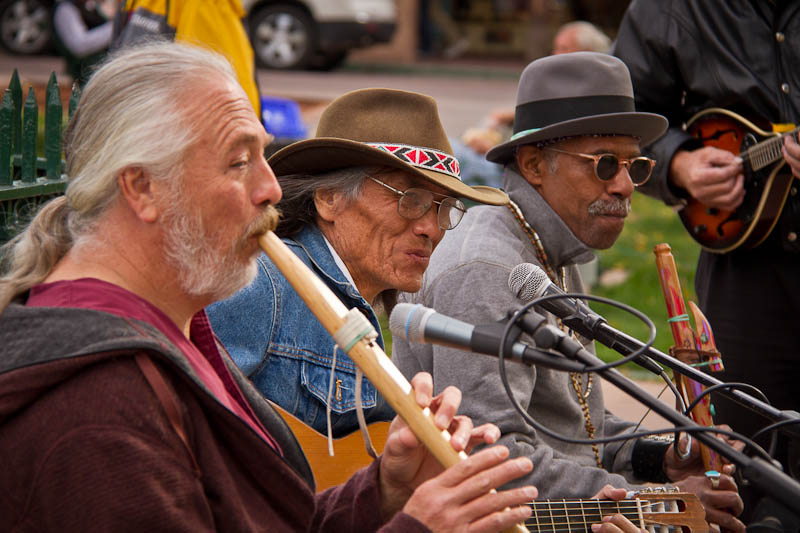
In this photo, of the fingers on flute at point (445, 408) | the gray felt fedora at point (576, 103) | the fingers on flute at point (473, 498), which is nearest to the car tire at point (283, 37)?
the gray felt fedora at point (576, 103)

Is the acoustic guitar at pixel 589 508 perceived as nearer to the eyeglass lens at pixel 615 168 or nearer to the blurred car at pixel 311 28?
the eyeglass lens at pixel 615 168

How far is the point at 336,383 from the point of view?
2879 mm

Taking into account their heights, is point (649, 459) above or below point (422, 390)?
below

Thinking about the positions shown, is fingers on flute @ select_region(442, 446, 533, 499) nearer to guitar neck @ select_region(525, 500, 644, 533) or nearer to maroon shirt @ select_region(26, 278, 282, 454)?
maroon shirt @ select_region(26, 278, 282, 454)

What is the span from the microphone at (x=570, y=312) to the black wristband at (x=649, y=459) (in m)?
1.08

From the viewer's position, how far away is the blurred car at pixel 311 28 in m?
16.9

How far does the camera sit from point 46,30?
15.5 metres

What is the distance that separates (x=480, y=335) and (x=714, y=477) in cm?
133

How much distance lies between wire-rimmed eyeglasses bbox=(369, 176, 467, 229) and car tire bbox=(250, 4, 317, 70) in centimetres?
1440

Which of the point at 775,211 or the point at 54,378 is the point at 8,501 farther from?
the point at 775,211

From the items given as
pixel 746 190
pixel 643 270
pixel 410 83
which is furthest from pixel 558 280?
pixel 410 83

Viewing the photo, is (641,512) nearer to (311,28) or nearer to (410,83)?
(311,28)

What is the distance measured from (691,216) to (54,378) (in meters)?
3.02

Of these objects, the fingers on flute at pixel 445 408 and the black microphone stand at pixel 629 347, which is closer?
the fingers on flute at pixel 445 408
